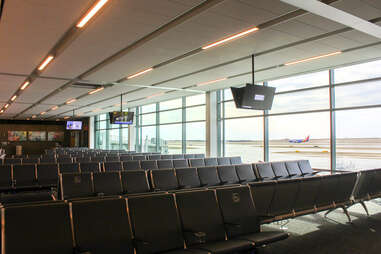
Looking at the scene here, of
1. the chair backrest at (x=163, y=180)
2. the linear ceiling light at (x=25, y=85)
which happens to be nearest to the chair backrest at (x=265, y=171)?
the chair backrest at (x=163, y=180)

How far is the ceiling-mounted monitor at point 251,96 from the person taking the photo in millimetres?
7500

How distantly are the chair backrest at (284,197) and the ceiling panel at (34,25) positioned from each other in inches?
153

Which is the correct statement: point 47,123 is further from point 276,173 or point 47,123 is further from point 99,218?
point 99,218

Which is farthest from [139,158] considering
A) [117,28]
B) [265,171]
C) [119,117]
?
[119,117]

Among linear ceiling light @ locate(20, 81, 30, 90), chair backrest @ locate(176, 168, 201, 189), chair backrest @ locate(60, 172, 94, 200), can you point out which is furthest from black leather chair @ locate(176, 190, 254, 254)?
linear ceiling light @ locate(20, 81, 30, 90)

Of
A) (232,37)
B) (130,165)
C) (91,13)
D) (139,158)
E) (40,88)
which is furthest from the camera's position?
(40,88)

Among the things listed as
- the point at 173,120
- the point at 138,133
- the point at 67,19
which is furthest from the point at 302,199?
the point at 138,133

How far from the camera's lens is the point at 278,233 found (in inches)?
131

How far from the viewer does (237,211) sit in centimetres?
342

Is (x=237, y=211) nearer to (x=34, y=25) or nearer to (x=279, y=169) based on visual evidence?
(x=279, y=169)

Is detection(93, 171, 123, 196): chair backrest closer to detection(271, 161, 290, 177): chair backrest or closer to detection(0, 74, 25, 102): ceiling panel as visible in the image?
detection(271, 161, 290, 177): chair backrest

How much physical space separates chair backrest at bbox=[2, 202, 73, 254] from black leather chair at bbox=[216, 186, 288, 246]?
164cm

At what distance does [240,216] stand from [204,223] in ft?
1.60

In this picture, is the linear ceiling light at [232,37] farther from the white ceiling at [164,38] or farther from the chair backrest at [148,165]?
the chair backrest at [148,165]
